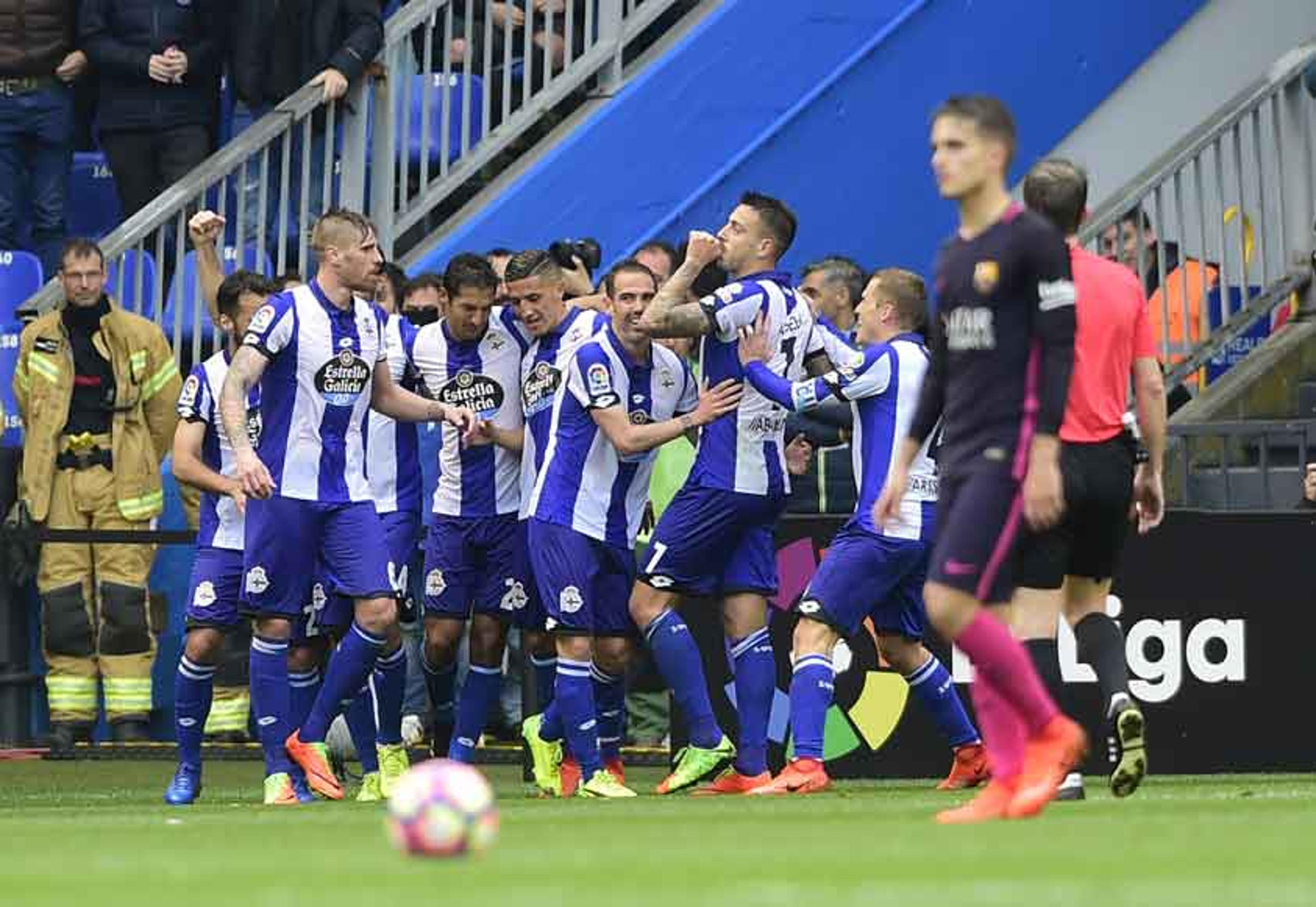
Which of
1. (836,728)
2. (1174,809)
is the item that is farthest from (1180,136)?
(1174,809)

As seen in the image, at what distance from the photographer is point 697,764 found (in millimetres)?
12938

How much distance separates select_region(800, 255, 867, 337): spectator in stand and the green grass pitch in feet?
9.99

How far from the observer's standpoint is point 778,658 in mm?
14023

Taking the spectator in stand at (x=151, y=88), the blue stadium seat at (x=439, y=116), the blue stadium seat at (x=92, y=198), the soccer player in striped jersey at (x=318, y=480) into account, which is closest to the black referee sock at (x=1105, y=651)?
the soccer player in striped jersey at (x=318, y=480)

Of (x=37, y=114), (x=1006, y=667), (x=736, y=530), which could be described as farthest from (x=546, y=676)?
(x=37, y=114)

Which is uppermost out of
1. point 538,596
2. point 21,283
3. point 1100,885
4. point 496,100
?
point 496,100

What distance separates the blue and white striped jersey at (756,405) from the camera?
42.6 feet

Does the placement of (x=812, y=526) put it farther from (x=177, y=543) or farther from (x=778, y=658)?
(x=177, y=543)

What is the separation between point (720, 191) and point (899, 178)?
1.17m

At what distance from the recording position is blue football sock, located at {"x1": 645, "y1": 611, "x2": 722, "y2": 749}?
43.0 ft

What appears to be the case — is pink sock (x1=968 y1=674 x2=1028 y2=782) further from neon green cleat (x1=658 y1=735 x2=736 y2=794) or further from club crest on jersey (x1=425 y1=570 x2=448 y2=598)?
club crest on jersey (x1=425 y1=570 x2=448 y2=598)

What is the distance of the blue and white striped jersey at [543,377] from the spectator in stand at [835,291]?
121cm

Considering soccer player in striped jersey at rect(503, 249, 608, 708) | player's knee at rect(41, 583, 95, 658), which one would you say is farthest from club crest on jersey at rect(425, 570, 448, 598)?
player's knee at rect(41, 583, 95, 658)

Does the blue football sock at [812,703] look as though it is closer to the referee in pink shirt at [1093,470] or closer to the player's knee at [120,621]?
the referee in pink shirt at [1093,470]
